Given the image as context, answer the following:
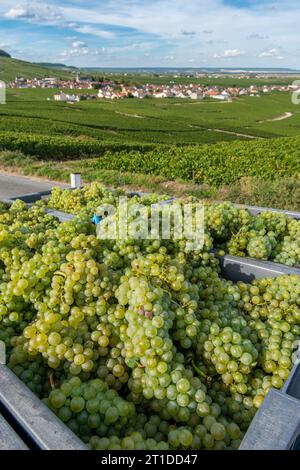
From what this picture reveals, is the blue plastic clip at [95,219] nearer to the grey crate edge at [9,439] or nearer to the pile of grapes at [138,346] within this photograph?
the pile of grapes at [138,346]

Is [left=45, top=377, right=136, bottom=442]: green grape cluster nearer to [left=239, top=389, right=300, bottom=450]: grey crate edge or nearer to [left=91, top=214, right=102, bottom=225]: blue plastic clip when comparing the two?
[left=239, top=389, right=300, bottom=450]: grey crate edge

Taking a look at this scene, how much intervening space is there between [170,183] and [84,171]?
3.72m

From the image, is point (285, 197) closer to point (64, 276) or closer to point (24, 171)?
point (64, 276)

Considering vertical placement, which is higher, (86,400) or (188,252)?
(188,252)

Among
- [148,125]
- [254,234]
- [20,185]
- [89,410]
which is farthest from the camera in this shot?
[148,125]

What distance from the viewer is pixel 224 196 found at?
34.4 feet

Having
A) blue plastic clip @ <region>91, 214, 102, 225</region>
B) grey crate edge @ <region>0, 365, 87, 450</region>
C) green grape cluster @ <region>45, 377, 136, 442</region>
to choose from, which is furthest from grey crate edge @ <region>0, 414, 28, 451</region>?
blue plastic clip @ <region>91, 214, 102, 225</region>

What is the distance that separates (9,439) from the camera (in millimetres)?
1159

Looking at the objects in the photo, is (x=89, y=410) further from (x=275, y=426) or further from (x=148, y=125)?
(x=148, y=125)

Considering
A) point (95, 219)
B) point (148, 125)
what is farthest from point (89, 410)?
point (148, 125)

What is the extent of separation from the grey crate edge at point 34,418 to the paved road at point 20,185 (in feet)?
35.3

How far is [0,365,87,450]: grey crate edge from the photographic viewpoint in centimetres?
116

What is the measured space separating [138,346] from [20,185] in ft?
39.9
